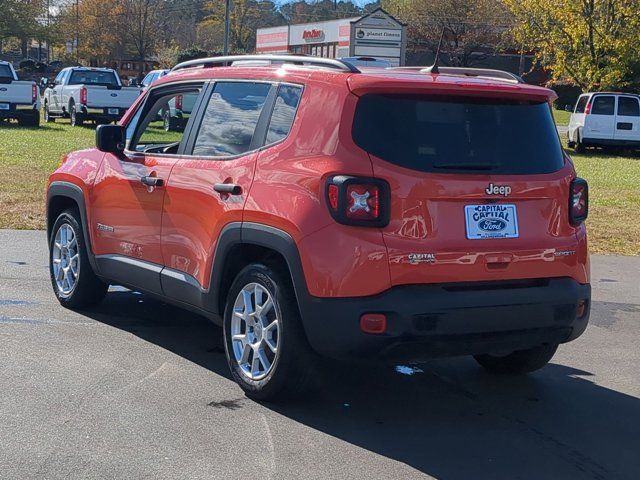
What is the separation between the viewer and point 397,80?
201 inches

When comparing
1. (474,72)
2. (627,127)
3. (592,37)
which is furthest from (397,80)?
(592,37)

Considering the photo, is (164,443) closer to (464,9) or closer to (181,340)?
(181,340)

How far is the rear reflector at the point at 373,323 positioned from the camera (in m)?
4.92

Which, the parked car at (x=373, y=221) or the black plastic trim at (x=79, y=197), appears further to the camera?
the black plastic trim at (x=79, y=197)

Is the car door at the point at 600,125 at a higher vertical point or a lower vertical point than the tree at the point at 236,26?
lower

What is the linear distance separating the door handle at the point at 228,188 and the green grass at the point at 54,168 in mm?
1757

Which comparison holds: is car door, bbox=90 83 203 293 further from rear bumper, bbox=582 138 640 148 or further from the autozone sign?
the autozone sign

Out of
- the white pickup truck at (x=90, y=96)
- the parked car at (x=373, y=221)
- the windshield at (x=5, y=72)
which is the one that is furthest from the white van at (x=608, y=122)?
the parked car at (x=373, y=221)

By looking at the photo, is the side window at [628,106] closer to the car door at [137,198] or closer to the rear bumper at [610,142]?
the rear bumper at [610,142]

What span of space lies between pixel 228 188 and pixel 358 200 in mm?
996

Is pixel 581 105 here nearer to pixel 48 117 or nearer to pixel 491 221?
pixel 48 117

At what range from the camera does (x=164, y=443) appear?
480 cm

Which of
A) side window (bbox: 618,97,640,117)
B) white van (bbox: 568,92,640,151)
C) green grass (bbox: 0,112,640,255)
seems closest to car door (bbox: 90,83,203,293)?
green grass (bbox: 0,112,640,255)

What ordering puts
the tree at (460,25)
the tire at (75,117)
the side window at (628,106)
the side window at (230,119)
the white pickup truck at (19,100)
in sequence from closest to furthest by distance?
Answer: the side window at (230,119) < the white pickup truck at (19,100) < the side window at (628,106) < the tire at (75,117) < the tree at (460,25)
